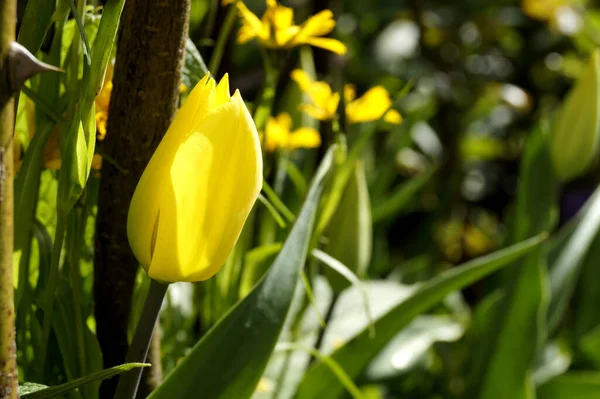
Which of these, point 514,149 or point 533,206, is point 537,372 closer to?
point 533,206

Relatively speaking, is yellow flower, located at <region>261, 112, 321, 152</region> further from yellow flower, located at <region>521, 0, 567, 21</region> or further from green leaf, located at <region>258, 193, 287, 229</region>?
yellow flower, located at <region>521, 0, 567, 21</region>

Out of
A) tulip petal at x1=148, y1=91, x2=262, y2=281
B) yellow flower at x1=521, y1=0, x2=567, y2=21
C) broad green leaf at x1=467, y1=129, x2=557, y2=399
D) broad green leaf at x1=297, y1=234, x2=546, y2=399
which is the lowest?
broad green leaf at x1=467, y1=129, x2=557, y2=399

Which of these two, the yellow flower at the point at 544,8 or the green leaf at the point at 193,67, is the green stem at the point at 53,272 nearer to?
the green leaf at the point at 193,67

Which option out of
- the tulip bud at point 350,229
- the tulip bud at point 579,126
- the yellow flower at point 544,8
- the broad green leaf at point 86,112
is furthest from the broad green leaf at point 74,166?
the yellow flower at point 544,8

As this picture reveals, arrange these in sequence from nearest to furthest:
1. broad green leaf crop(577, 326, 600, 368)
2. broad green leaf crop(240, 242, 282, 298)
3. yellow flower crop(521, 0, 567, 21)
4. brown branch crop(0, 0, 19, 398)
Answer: brown branch crop(0, 0, 19, 398), broad green leaf crop(240, 242, 282, 298), broad green leaf crop(577, 326, 600, 368), yellow flower crop(521, 0, 567, 21)

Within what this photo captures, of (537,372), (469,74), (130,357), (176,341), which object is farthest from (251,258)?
(469,74)

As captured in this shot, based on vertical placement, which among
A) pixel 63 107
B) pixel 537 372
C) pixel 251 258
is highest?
pixel 63 107

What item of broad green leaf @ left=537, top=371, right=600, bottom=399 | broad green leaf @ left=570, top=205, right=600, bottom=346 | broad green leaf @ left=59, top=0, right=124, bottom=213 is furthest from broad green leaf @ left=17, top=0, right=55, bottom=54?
broad green leaf @ left=570, top=205, right=600, bottom=346
